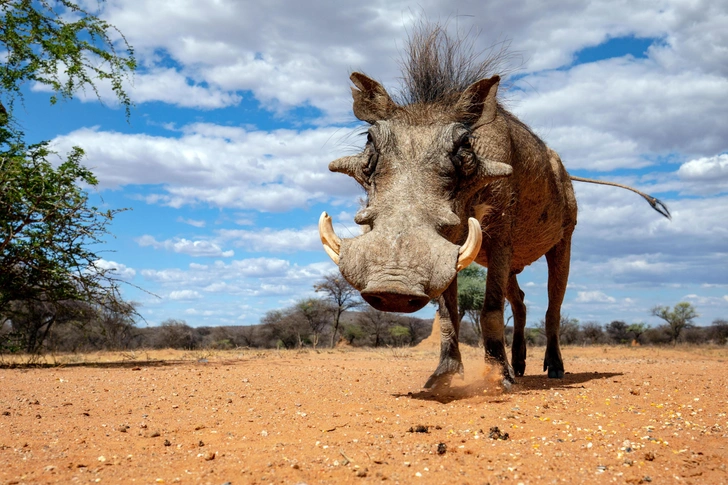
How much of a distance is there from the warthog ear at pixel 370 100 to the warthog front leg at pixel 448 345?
1620 millimetres

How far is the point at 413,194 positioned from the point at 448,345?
1901mm

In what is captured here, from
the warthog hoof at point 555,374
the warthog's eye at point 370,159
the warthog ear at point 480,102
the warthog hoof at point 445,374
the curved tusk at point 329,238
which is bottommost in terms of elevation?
the warthog hoof at point 555,374

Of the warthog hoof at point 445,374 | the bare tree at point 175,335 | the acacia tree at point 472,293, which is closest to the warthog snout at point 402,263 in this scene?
the warthog hoof at point 445,374

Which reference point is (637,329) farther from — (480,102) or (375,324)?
(480,102)

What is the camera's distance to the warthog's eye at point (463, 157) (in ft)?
15.3

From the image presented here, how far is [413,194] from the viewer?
429 centimetres

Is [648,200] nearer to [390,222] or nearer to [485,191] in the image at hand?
[485,191]

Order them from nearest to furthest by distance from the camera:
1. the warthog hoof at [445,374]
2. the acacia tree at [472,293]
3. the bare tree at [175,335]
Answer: the warthog hoof at [445,374]
the acacia tree at [472,293]
the bare tree at [175,335]

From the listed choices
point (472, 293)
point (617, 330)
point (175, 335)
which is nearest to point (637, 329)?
point (617, 330)

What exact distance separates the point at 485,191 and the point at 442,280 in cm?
175

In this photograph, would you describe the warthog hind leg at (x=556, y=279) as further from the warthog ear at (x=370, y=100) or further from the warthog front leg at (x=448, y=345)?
the warthog ear at (x=370, y=100)

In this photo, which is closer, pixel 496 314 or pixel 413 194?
pixel 413 194

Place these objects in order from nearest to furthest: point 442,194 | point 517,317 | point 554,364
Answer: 1. point 442,194
2. point 554,364
3. point 517,317

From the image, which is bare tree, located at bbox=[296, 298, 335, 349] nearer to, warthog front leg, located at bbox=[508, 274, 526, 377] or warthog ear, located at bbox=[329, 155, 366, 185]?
warthog front leg, located at bbox=[508, 274, 526, 377]
